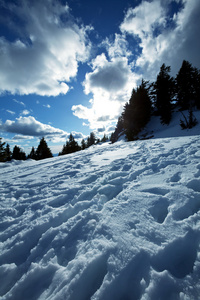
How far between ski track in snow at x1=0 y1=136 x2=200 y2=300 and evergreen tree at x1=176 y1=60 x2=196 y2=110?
2511cm

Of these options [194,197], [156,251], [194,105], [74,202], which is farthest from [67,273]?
[194,105]

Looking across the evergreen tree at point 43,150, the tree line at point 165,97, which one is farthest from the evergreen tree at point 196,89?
the evergreen tree at point 43,150

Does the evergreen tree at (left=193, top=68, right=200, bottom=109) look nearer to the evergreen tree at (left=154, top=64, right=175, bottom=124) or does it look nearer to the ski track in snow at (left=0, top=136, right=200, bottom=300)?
the evergreen tree at (left=154, top=64, right=175, bottom=124)

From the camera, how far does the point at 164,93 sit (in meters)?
20.9

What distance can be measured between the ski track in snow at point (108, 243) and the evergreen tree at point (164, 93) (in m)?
20.2

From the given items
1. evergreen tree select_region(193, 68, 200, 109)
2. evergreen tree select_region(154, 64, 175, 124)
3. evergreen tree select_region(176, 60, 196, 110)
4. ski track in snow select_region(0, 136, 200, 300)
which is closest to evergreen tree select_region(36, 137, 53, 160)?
evergreen tree select_region(154, 64, 175, 124)

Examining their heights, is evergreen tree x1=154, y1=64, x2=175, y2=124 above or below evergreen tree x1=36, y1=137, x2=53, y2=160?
above

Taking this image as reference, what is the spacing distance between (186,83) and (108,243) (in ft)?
94.0

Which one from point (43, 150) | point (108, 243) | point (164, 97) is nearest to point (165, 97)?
Result: point (164, 97)

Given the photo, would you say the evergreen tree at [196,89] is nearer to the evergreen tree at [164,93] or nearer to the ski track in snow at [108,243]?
the evergreen tree at [164,93]

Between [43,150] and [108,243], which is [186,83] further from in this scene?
[43,150]

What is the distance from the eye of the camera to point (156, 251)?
1500 mm

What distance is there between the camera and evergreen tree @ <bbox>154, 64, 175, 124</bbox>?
1986 centimetres

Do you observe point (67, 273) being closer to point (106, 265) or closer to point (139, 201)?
point (106, 265)
